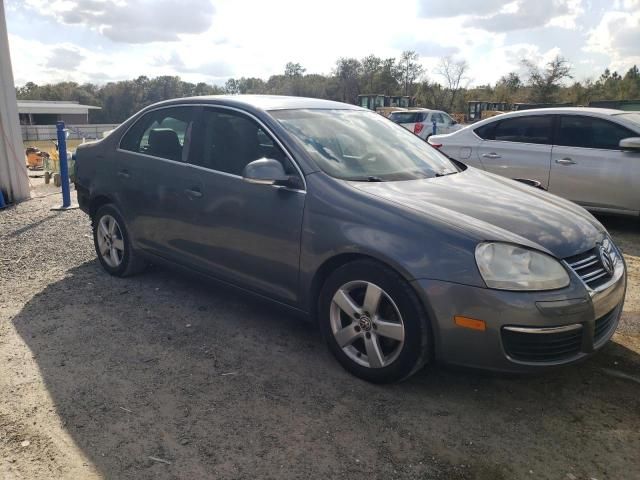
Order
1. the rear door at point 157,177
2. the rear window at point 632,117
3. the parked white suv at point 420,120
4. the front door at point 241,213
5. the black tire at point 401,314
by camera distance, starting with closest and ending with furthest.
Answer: the black tire at point 401,314, the front door at point 241,213, the rear door at point 157,177, the rear window at point 632,117, the parked white suv at point 420,120

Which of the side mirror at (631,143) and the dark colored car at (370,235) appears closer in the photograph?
the dark colored car at (370,235)

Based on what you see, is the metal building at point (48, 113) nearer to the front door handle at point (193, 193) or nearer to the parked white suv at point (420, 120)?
the parked white suv at point (420, 120)

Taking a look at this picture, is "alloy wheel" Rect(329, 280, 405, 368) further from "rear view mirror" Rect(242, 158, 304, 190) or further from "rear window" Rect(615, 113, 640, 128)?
"rear window" Rect(615, 113, 640, 128)

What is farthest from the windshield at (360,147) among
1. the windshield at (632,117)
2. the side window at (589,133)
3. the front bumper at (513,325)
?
the windshield at (632,117)

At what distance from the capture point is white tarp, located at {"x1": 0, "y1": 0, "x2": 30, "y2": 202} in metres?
8.06

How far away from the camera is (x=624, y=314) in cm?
419

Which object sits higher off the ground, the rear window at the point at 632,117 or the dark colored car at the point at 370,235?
the rear window at the point at 632,117

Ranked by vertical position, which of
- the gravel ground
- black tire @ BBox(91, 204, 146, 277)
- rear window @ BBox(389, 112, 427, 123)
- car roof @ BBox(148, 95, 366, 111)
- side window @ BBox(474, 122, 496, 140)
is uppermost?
car roof @ BBox(148, 95, 366, 111)

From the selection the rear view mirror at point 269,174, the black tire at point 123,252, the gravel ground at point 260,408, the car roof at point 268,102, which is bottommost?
the gravel ground at point 260,408

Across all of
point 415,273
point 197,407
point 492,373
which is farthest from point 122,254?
point 492,373

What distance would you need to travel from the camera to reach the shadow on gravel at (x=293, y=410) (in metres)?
2.49

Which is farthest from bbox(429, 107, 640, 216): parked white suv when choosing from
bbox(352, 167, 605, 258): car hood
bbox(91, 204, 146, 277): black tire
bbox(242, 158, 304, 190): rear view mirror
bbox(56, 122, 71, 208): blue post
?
bbox(56, 122, 71, 208): blue post

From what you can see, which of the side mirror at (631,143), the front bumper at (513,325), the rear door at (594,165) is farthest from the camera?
the rear door at (594,165)

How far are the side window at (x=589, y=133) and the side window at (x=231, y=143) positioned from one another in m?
4.89
